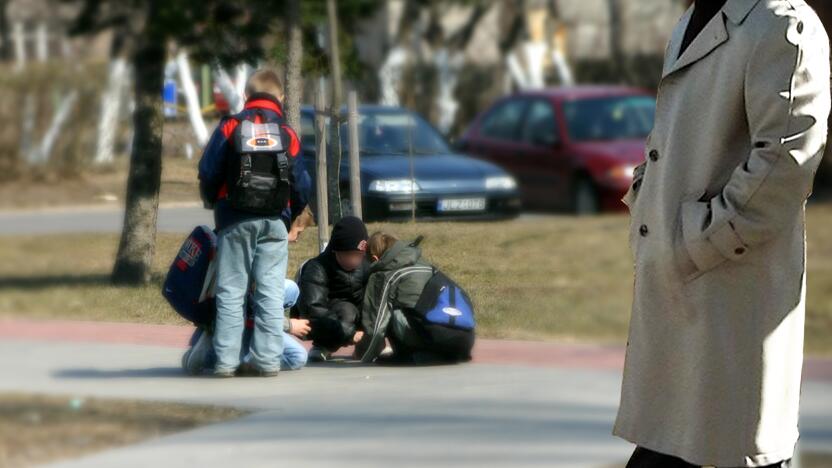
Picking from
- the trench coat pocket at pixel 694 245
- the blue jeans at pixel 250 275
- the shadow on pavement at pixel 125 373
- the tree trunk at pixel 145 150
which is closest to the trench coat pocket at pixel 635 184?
the trench coat pocket at pixel 694 245

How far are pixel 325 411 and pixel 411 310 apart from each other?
71 cm

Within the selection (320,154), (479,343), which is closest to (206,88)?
(320,154)

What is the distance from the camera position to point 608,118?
54.2 feet

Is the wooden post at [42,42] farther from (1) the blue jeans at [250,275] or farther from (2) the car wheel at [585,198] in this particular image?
(2) the car wheel at [585,198]

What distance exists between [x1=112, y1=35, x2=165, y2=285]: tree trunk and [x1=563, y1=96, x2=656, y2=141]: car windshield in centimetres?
1118

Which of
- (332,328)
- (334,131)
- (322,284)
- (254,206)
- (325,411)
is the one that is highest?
(334,131)

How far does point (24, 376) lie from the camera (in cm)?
510

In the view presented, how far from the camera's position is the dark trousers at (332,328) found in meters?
5.39

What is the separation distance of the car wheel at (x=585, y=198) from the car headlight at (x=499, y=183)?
4334mm

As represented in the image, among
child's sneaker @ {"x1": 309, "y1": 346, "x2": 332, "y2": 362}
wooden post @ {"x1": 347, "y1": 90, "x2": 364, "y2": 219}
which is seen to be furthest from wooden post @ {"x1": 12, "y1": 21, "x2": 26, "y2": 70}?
child's sneaker @ {"x1": 309, "y1": 346, "x2": 332, "y2": 362}

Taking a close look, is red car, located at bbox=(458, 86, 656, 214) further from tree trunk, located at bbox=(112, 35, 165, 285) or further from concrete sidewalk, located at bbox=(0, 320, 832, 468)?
tree trunk, located at bbox=(112, 35, 165, 285)

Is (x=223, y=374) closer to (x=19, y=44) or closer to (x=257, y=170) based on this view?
(x=257, y=170)

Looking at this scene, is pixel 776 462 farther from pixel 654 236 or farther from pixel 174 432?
pixel 174 432

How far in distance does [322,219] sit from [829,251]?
8.76 metres
